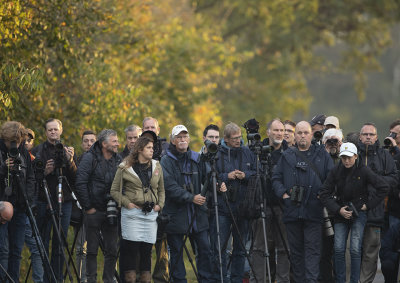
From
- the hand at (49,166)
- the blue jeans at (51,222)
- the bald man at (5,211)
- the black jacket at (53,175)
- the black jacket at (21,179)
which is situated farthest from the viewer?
the blue jeans at (51,222)

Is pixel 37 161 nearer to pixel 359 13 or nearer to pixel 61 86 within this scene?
pixel 61 86

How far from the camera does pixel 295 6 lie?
32500mm

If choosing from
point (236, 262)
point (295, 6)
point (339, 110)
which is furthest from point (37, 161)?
point (339, 110)

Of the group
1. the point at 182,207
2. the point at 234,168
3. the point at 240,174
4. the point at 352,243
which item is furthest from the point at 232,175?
the point at 352,243

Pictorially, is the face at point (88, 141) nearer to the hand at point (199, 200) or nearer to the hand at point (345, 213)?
the hand at point (199, 200)

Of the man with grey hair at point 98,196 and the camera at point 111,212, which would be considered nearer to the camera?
the camera at point 111,212

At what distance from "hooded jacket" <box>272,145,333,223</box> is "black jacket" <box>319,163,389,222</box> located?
0.20m

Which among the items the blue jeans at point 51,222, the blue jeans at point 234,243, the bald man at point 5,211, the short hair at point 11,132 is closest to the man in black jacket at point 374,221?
the blue jeans at point 234,243

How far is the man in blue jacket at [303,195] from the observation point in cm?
1083

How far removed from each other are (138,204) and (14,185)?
158cm

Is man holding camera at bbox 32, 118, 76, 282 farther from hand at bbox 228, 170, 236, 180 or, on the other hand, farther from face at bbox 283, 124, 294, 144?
face at bbox 283, 124, 294, 144

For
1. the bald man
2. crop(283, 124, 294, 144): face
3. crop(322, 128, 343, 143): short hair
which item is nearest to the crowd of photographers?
the bald man

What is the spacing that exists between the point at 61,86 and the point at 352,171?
7.61m

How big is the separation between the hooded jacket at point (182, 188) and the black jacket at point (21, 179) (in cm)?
168
